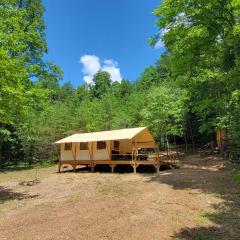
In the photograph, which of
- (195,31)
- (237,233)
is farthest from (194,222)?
(195,31)

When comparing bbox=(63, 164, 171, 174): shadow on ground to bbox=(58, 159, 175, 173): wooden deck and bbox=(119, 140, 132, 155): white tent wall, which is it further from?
bbox=(119, 140, 132, 155): white tent wall

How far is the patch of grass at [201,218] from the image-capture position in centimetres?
1018

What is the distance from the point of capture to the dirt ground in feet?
30.3

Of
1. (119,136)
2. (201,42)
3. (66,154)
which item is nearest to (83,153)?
(66,154)

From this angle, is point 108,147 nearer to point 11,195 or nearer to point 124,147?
point 124,147

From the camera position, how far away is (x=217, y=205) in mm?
12211

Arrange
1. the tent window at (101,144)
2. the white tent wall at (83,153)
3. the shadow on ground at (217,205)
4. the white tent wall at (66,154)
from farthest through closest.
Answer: the white tent wall at (66,154), the white tent wall at (83,153), the tent window at (101,144), the shadow on ground at (217,205)

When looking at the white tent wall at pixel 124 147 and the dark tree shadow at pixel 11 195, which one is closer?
the dark tree shadow at pixel 11 195

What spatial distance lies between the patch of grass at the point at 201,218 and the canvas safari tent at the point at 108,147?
14433mm

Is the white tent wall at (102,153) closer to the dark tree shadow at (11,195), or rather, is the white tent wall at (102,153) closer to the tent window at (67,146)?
the tent window at (67,146)

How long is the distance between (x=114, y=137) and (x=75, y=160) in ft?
17.7

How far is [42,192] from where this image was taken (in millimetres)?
17938

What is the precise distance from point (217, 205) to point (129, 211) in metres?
3.25

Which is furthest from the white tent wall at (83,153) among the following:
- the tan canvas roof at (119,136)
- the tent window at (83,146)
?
the tan canvas roof at (119,136)
